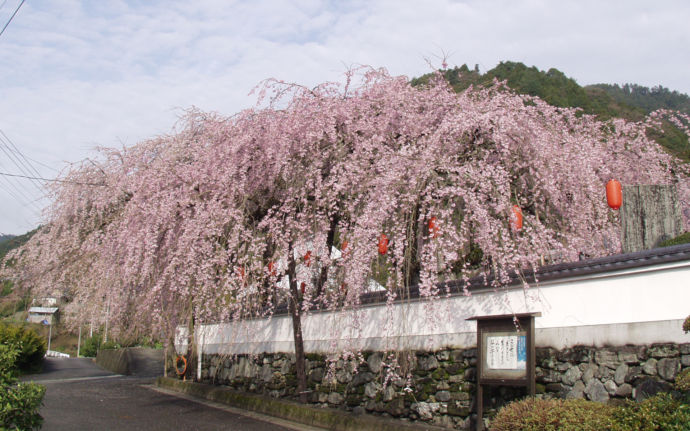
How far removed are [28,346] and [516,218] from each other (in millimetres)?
20798

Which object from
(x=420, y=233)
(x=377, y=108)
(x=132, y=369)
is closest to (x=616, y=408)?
(x=420, y=233)

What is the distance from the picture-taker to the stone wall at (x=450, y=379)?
21.0 feet

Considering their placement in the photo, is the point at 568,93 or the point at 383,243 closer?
the point at 383,243

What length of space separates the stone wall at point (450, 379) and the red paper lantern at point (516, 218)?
1.76 metres

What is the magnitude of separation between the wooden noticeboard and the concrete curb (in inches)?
55.2

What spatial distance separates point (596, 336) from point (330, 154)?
515 centimetres

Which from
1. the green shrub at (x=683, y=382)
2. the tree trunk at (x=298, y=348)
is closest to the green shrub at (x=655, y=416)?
the green shrub at (x=683, y=382)

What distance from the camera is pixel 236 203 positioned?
9984mm

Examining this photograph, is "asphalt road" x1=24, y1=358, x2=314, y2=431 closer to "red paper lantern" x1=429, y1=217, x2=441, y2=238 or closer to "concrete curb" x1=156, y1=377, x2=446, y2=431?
"concrete curb" x1=156, y1=377, x2=446, y2=431

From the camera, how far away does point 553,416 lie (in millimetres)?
5594

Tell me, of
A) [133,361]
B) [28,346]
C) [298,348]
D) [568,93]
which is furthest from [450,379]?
[568,93]

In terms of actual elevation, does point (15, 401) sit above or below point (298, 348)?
below

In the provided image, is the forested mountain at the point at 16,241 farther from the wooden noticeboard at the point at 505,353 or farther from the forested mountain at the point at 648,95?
the forested mountain at the point at 648,95

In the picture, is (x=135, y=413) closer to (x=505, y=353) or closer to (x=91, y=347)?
(x=505, y=353)
